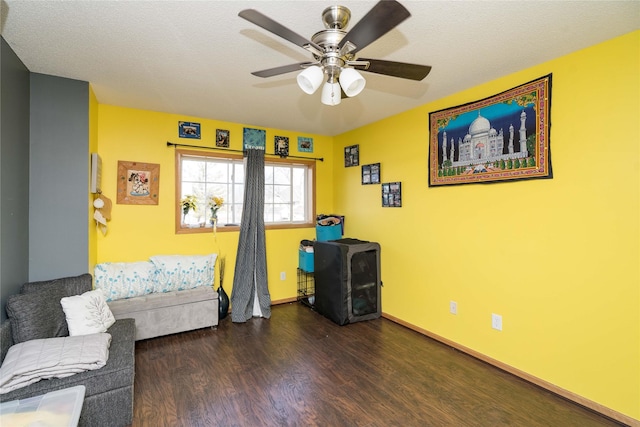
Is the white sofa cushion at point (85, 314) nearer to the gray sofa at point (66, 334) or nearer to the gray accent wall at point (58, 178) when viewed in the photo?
the gray sofa at point (66, 334)

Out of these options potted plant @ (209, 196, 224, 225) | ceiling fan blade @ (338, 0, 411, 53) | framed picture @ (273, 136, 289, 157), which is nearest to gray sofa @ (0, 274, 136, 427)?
potted plant @ (209, 196, 224, 225)

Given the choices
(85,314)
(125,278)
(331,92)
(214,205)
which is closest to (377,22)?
(331,92)

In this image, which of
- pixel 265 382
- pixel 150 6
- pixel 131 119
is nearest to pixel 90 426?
pixel 265 382

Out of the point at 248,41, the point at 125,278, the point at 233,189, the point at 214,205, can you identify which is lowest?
the point at 125,278

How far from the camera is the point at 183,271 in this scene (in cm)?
343

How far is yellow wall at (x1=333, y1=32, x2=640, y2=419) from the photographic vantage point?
1.96 m

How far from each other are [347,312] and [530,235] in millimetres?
1980

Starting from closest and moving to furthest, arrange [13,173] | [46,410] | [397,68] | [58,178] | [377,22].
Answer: [377,22] → [46,410] → [397,68] → [13,173] → [58,178]

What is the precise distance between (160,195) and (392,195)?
2737 millimetres

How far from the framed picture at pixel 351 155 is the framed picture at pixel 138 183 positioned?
245cm

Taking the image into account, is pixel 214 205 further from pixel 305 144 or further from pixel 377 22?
pixel 377 22

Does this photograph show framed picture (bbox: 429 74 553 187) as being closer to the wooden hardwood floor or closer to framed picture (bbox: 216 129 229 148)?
the wooden hardwood floor

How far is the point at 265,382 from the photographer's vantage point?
7.80ft

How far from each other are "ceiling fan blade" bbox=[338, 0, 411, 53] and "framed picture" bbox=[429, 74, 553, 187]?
176 cm
